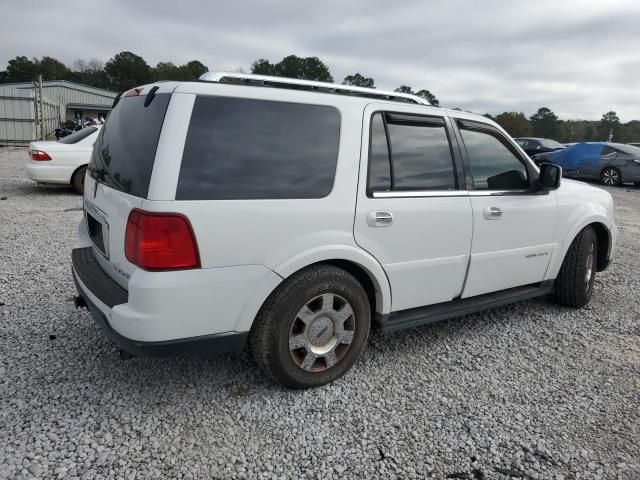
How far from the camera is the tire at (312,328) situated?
2.68m

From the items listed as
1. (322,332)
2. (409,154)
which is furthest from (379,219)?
(322,332)

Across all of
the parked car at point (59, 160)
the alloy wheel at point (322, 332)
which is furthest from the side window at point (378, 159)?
the parked car at point (59, 160)

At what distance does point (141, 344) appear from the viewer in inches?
94.0

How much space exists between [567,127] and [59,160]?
65909 mm

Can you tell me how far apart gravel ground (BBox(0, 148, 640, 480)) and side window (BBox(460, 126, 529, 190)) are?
125 centimetres

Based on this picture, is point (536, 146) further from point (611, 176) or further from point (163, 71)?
point (163, 71)

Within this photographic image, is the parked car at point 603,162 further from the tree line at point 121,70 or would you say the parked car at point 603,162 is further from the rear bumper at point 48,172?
the tree line at point 121,70

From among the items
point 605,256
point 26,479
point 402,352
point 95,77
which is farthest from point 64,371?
point 95,77

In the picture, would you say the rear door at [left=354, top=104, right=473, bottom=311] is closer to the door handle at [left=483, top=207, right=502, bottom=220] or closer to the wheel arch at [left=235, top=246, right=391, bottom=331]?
the wheel arch at [left=235, top=246, right=391, bottom=331]

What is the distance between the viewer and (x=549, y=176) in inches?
149

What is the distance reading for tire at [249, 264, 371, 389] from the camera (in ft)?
8.80

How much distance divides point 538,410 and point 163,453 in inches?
85.1

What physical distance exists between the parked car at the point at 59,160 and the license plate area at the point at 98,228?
6596 millimetres

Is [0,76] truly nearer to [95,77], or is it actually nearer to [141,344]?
[95,77]
